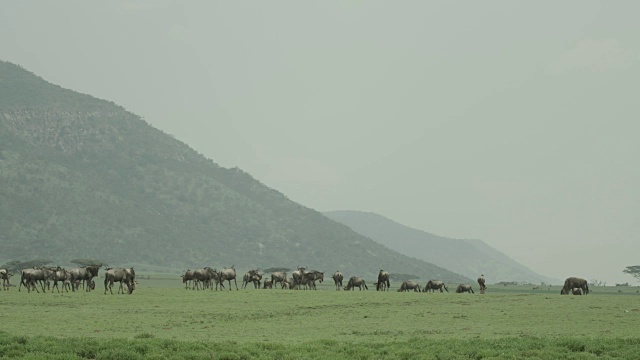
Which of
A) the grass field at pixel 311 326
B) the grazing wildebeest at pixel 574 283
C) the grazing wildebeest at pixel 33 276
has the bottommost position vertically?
the grass field at pixel 311 326

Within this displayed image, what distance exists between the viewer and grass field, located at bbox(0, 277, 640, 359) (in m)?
32.2

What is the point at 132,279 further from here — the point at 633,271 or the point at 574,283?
the point at 633,271

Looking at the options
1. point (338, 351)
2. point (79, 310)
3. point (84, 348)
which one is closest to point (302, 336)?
point (338, 351)

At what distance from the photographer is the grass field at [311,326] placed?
32.2 meters

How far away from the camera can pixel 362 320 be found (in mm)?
48156

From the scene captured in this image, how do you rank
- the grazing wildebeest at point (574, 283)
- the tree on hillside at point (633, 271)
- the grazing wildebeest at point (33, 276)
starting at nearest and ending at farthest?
the grazing wildebeest at point (33, 276) < the grazing wildebeest at point (574, 283) < the tree on hillside at point (633, 271)

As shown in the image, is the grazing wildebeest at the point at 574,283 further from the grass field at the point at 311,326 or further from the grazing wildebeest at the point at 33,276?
the grazing wildebeest at the point at 33,276

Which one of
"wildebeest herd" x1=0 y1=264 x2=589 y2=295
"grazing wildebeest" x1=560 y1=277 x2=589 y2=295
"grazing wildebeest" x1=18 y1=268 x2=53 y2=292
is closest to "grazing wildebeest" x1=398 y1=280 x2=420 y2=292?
"wildebeest herd" x1=0 y1=264 x2=589 y2=295

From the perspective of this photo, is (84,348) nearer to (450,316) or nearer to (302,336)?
(302,336)

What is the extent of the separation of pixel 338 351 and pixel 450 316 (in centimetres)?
1860

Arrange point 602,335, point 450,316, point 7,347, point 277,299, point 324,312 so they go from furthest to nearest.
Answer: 1. point 277,299
2. point 324,312
3. point 450,316
4. point 602,335
5. point 7,347

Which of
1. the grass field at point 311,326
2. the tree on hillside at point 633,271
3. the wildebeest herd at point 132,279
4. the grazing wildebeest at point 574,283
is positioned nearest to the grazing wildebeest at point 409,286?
the wildebeest herd at point 132,279

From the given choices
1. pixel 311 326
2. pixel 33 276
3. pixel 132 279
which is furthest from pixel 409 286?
pixel 311 326

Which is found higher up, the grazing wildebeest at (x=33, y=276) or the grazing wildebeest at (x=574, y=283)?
the grazing wildebeest at (x=574, y=283)
